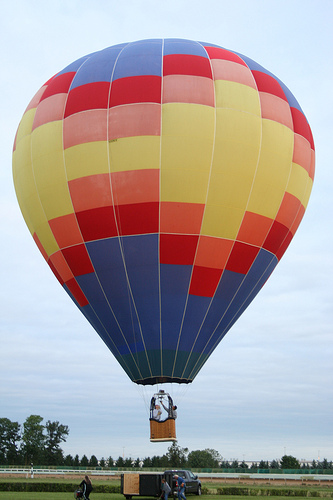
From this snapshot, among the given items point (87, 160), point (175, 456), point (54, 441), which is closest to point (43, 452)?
point (54, 441)

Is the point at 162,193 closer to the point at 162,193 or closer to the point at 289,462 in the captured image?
the point at 162,193

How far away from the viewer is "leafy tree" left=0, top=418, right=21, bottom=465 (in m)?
64.4

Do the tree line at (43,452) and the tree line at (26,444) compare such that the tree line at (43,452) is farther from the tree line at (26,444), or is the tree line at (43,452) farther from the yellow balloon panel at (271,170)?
the yellow balloon panel at (271,170)

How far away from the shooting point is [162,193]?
56.6ft

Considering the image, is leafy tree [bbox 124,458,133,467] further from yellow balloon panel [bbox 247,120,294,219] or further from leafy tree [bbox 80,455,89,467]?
yellow balloon panel [bbox 247,120,294,219]

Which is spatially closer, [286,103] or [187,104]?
[187,104]

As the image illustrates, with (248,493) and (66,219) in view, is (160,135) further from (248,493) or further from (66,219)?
(248,493)

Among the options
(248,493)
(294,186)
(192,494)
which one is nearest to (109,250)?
(294,186)

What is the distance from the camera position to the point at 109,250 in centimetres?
1780

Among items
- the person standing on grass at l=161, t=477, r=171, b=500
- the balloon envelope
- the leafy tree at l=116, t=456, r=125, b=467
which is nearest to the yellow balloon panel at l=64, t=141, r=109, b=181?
the balloon envelope

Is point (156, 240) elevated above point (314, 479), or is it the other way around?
point (156, 240)

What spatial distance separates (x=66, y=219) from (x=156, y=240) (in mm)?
2856

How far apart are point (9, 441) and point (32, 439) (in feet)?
9.44

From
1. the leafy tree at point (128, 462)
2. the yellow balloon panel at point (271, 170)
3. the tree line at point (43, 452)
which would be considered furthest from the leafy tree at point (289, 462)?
the yellow balloon panel at point (271, 170)
